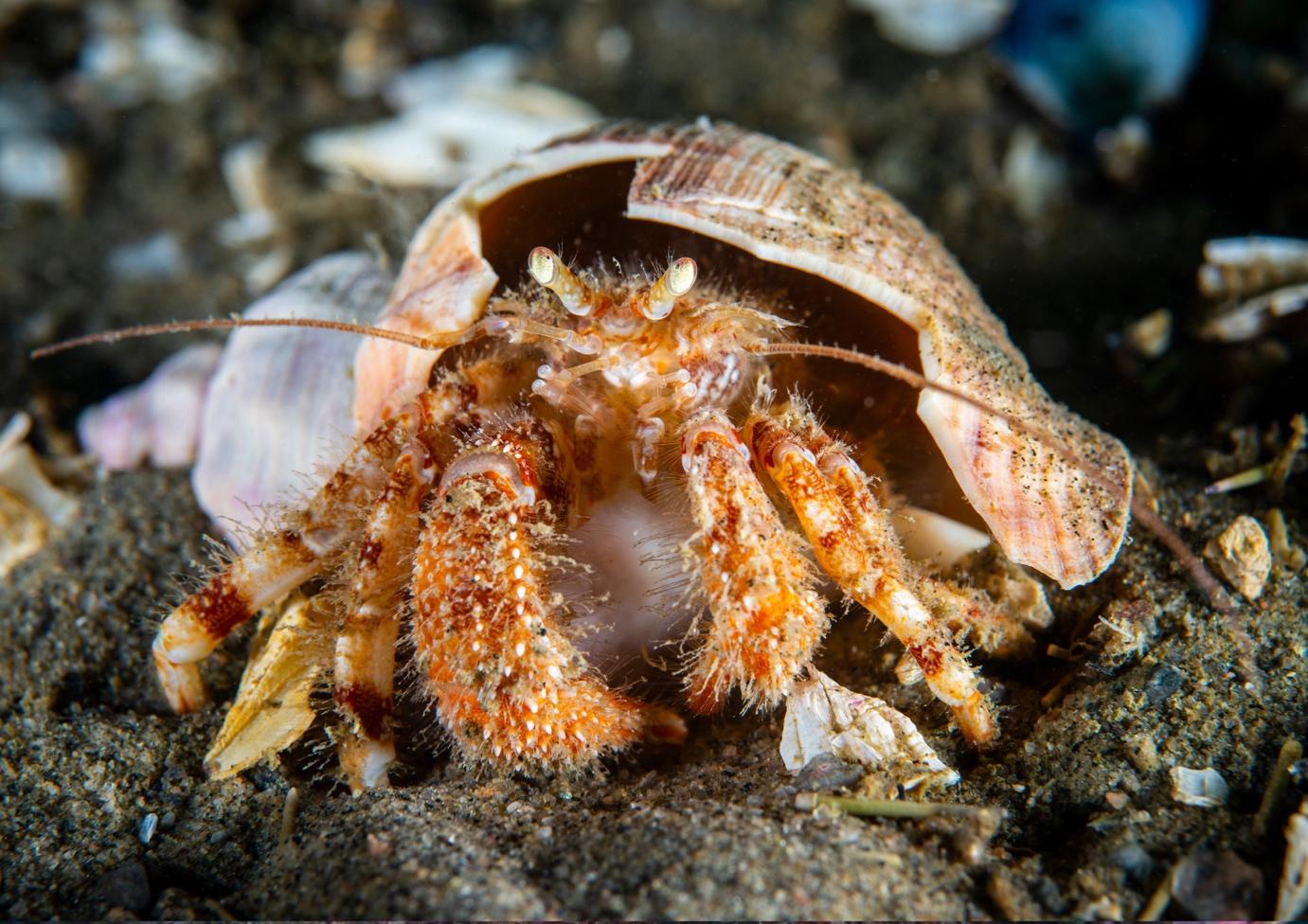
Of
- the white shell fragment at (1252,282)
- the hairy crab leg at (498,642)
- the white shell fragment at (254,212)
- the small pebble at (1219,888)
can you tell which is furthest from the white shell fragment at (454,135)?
the small pebble at (1219,888)

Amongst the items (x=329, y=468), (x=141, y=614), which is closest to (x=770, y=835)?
(x=329, y=468)

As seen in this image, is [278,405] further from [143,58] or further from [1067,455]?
[143,58]

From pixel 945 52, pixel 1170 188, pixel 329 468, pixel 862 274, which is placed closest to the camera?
pixel 862 274

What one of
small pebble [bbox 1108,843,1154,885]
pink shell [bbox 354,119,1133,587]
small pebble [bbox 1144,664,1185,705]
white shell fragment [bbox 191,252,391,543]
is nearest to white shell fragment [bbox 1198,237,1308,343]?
pink shell [bbox 354,119,1133,587]

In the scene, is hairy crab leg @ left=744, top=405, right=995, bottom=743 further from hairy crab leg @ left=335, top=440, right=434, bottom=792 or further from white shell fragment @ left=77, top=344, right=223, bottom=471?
white shell fragment @ left=77, top=344, right=223, bottom=471

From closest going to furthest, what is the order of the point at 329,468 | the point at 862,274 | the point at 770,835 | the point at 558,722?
1. the point at 770,835
2. the point at 558,722
3. the point at 862,274
4. the point at 329,468

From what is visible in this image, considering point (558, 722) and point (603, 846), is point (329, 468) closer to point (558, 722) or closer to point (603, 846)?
point (558, 722)

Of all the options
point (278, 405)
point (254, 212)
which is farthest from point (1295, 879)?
point (254, 212)
